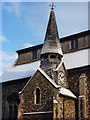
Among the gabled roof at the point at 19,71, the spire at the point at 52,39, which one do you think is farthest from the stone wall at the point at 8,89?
the spire at the point at 52,39

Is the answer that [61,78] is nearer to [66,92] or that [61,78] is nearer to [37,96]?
[66,92]

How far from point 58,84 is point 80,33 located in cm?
1111

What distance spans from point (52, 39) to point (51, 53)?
2141 mm

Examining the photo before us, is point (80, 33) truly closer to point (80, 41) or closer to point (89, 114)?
point (80, 41)

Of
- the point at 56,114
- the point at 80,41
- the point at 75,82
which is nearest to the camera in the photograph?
the point at 56,114

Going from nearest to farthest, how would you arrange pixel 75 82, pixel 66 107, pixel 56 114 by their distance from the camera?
pixel 56 114
pixel 66 107
pixel 75 82

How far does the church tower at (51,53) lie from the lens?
29000 millimetres

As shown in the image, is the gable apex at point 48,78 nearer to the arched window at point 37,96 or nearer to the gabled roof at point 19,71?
the arched window at point 37,96

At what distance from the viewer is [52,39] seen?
31.5m

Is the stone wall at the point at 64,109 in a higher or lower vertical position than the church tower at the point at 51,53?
lower

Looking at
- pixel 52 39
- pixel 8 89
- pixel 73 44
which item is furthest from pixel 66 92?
pixel 8 89

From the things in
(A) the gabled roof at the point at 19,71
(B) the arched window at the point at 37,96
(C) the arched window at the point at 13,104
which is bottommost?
(C) the arched window at the point at 13,104

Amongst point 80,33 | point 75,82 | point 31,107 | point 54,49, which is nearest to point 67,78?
point 75,82

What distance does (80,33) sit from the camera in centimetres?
3631
